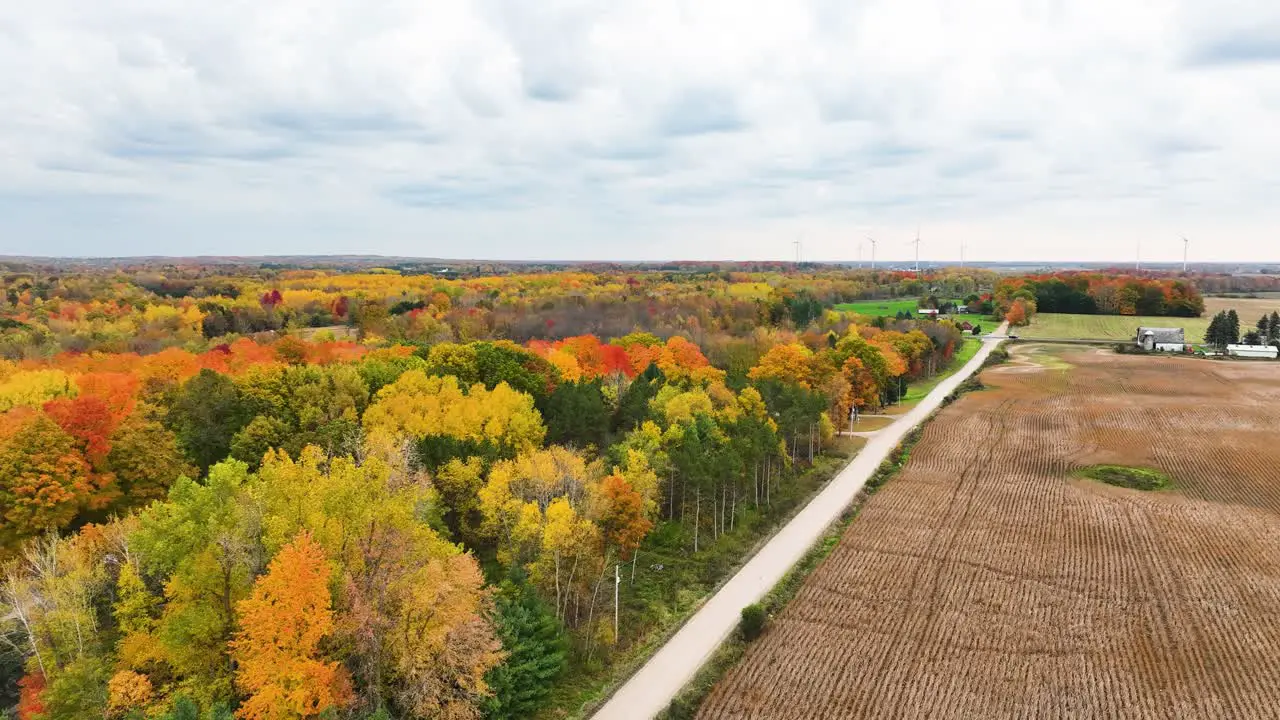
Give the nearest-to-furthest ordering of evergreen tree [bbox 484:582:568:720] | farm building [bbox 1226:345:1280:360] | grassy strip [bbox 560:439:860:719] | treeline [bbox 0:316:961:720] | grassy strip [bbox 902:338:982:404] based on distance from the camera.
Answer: treeline [bbox 0:316:961:720], evergreen tree [bbox 484:582:568:720], grassy strip [bbox 560:439:860:719], grassy strip [bbox 902:338:982:404], farm building [bbox 1226:345:1280:360]

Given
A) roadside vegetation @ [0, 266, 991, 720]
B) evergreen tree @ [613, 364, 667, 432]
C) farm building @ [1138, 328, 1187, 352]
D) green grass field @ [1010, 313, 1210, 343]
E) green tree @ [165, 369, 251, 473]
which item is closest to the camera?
roadside vegetation @ [0, 266, 991, 720]

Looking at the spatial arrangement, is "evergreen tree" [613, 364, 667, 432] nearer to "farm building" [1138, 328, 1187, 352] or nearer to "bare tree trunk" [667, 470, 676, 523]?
"bare tree trunk" [667, 470, 676, 523]

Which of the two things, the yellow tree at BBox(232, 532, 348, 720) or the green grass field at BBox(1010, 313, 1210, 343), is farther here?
the green grass field at BBox(1010, 313, 1210, 343)

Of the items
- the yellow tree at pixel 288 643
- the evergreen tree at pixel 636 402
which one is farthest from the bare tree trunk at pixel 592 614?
the evergreen tree at pixel 636 402

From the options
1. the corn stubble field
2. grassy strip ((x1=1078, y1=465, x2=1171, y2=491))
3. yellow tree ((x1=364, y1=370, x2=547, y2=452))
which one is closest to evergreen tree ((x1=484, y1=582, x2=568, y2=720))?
the corn stubble field

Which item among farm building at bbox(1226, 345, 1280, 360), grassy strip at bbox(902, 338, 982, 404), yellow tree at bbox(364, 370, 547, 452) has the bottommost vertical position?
grassy strip at bbox(902, 338, 982, 404)

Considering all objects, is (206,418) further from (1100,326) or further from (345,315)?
(1100,326)
